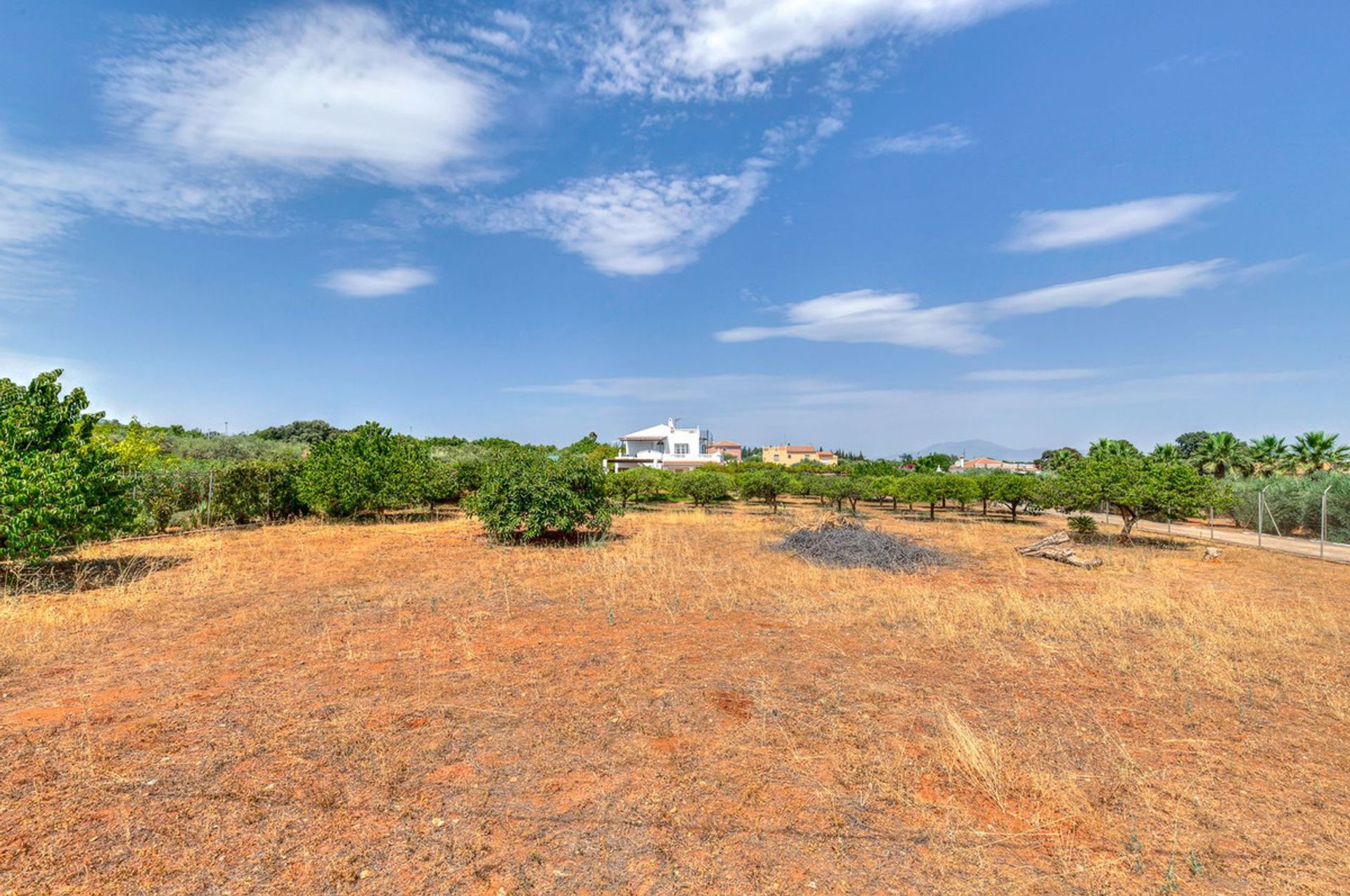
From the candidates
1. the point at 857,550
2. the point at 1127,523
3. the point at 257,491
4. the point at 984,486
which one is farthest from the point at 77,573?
the point at 984,486

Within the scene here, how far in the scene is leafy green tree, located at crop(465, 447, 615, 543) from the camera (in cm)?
1555

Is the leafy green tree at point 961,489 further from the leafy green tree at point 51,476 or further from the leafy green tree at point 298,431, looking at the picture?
the leafy green tree at point 298,431

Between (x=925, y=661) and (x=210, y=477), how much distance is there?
19.5 metres

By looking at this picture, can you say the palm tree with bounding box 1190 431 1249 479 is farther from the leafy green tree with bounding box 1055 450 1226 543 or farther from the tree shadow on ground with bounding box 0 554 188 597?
the tree shadow on ground with bounding box 0 554 188 597

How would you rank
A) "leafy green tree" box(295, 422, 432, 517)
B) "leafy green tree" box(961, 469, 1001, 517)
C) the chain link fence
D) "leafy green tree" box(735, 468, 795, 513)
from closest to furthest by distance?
the chain link fence, "leafy green tree" box(295, 422, 432, 517), "leafy green tree" box(735, 468, 795, 513), "leafy green tree" box(961, 469, 1001, 517)

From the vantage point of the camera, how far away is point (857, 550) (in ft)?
48.1

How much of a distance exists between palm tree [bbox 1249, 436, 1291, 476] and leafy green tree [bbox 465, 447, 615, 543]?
40.0 meters

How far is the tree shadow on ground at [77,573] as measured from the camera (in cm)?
945

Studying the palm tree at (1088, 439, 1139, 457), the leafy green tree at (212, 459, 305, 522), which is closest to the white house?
the palm tree at (1088, 439, 1139, 457)

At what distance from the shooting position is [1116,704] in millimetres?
5863

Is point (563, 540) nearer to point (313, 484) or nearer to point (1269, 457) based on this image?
point (313, 484)

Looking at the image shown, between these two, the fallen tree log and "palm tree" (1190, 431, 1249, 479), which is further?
"palm tree" (1190, 431, 1249, 479)

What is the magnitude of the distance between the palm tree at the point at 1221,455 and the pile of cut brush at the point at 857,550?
34455 millimetres

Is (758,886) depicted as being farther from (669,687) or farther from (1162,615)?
(1162,615)
